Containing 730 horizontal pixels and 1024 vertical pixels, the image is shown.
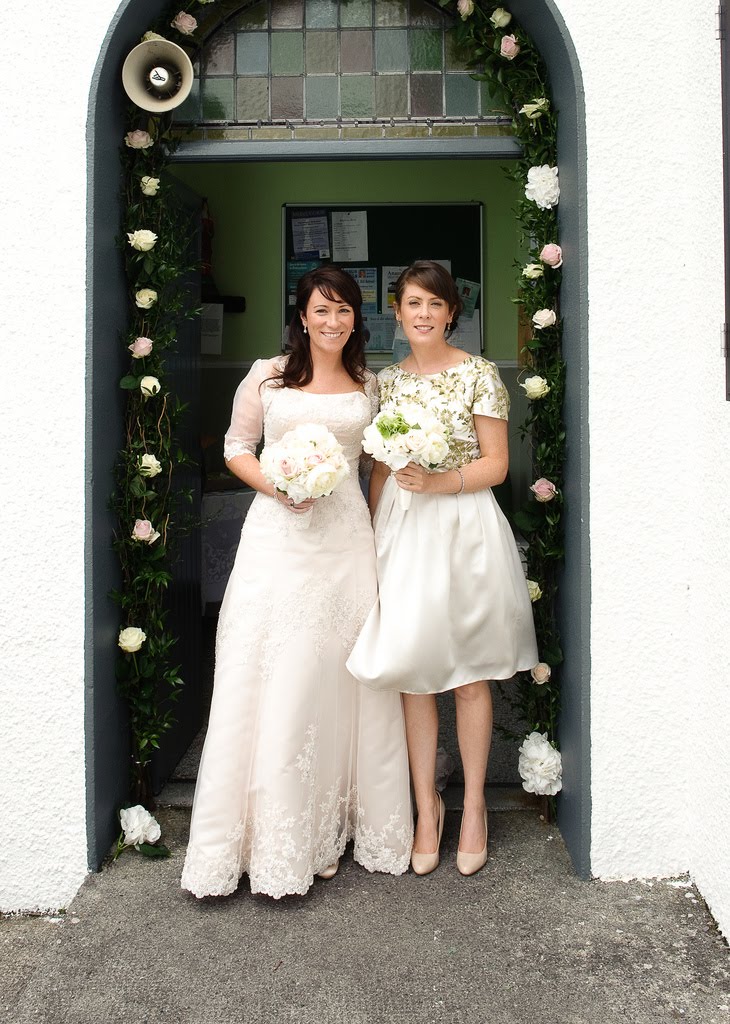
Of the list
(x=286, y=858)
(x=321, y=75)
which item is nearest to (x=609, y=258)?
(x=321, y=75)

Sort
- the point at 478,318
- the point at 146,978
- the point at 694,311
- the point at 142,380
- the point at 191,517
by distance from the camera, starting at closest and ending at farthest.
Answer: the point at 146,978
the point at 694,311
the point at 142,380
the point at 191,517
the point at 478,318

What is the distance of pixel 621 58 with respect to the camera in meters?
3.26

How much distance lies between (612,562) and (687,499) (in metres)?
0.35

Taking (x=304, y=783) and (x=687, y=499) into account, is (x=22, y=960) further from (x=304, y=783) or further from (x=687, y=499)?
(x=687, y=499)

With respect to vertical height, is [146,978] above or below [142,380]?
below

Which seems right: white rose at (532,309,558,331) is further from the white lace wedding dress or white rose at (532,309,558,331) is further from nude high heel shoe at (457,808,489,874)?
nude high heel shoe at (457,808,489,874)

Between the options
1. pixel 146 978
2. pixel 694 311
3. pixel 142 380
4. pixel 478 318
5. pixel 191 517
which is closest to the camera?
pixel 146 978

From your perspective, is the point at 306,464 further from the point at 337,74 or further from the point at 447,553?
the point at 337,74

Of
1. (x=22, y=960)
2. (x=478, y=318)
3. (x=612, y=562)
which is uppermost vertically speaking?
(x=478, y=318)

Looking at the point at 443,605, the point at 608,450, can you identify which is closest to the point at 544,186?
the point at 608,450

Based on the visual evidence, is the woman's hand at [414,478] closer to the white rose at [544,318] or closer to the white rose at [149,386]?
the white rose at [544,318]

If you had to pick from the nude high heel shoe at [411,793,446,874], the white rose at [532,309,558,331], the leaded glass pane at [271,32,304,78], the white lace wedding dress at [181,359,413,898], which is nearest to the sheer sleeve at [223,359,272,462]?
the white lace wedding dress at [181,359,413,898]

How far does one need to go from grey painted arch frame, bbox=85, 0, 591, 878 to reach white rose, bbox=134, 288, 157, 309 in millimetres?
66

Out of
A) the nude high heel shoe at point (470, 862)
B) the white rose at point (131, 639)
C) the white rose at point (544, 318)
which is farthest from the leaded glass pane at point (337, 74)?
the nude high heel shoe at point (470, 862)
